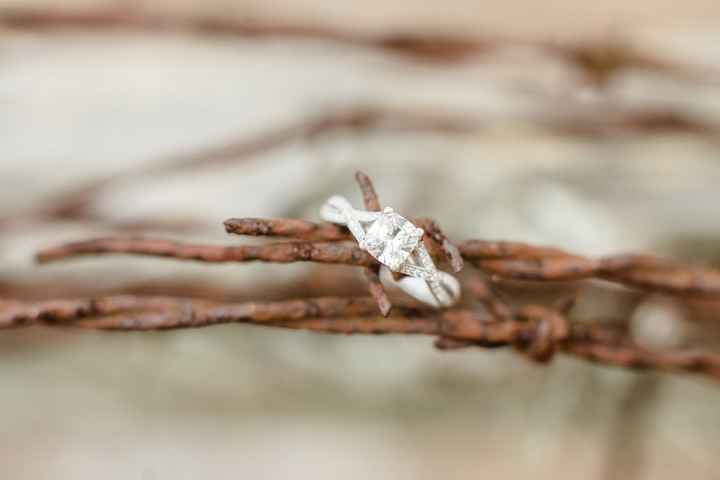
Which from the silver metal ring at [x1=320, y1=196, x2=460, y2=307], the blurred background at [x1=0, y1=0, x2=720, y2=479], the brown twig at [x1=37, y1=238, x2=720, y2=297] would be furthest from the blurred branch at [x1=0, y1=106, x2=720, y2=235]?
the silver metal ring at [x1=320, y1=196, x2=460, y2=307]

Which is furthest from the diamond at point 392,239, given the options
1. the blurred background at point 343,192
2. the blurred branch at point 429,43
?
the blurred branch at point 429,43

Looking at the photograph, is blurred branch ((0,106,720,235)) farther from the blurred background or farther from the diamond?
the diamond

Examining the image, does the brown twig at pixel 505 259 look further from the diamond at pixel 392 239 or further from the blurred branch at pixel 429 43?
the blurred branch at pixel 429 43

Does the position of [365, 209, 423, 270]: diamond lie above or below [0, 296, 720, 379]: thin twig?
above

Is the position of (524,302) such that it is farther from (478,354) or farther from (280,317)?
(280,317)

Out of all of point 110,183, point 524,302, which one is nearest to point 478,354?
point 524,302
